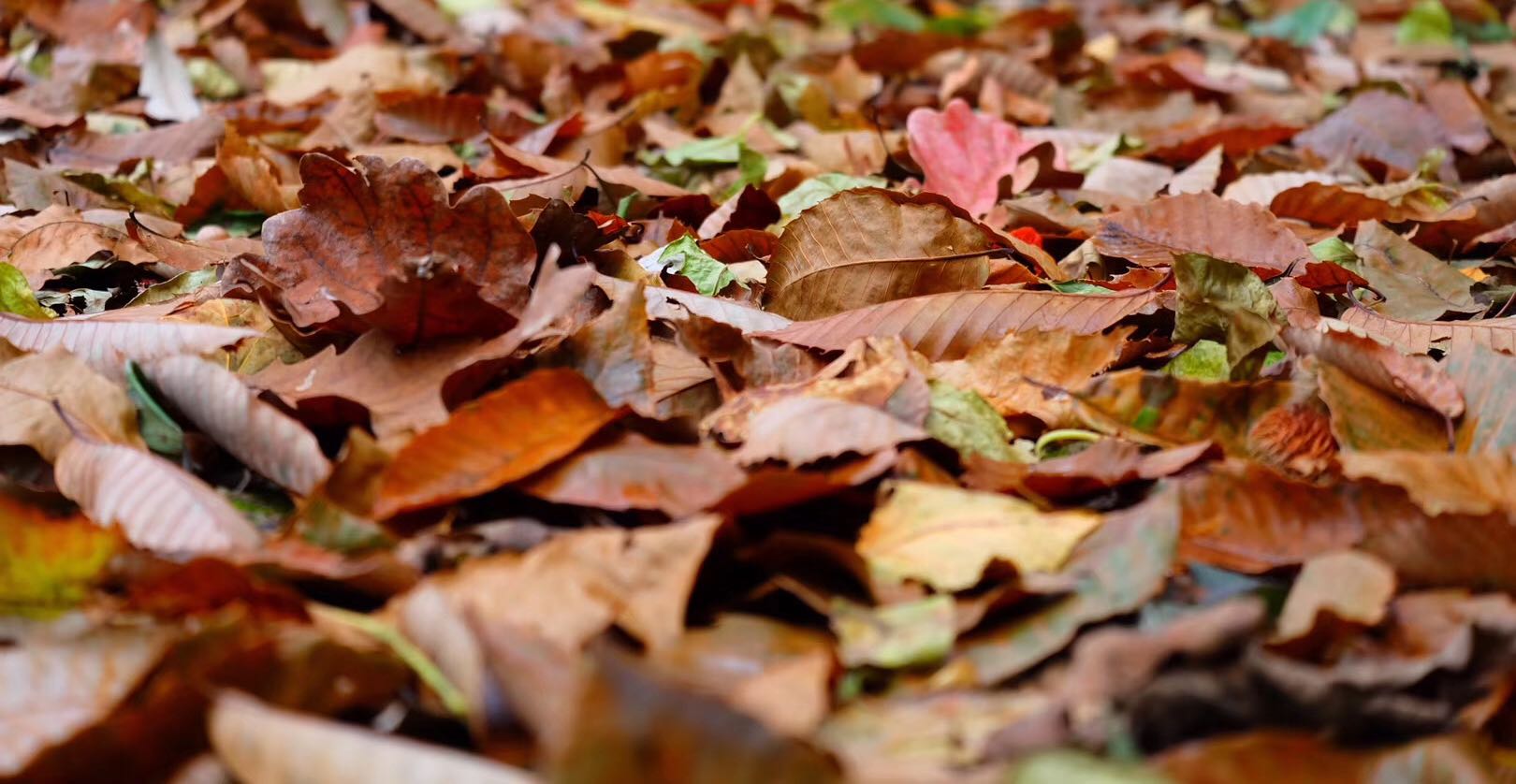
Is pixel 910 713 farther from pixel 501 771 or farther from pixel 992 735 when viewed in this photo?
pixel 501 771

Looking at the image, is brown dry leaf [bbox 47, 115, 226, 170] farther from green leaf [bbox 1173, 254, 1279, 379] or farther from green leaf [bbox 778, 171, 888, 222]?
green leaf [bbox 1173, 254, 1279, 379]

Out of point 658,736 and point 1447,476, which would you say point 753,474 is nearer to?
point 658,736

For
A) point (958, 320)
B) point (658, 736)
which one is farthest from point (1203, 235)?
point (658, 736)

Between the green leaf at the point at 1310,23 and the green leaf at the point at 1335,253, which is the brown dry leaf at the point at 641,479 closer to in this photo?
the green leaf at the point at 1335,253

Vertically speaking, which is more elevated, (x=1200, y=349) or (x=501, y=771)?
(x=501, y=771)

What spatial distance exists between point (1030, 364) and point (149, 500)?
69 centimetres

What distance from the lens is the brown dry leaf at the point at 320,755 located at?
0.64 meters

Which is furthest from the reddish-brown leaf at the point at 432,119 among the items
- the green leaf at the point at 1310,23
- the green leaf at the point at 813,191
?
the green leaf at the point at 1310,23

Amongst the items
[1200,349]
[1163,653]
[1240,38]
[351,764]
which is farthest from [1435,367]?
[1240,38]

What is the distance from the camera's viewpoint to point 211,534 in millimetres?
865

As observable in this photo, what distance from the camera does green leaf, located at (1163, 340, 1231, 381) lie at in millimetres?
1148

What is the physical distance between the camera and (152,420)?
1.03 m

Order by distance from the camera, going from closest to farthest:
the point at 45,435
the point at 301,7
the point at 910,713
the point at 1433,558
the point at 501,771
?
the point at 501,771, the point at 910,713, the point at 1433,558, the point at 45,435, the point at 301,7

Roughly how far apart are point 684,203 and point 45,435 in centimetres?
83
